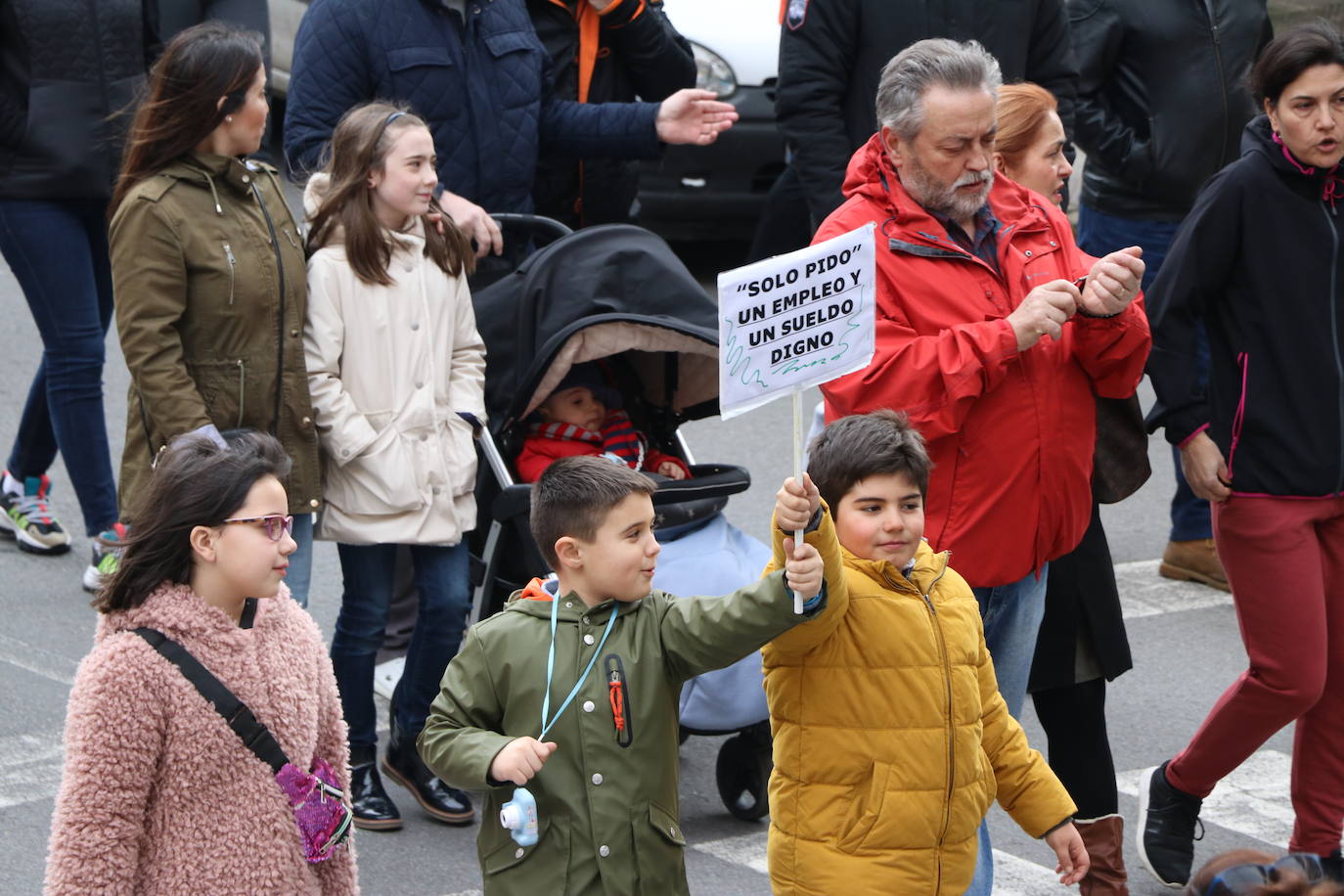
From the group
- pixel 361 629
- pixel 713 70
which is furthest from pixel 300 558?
pixel 713 70

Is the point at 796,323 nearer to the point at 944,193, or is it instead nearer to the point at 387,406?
the point at 944,193

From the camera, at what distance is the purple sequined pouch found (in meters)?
3.40

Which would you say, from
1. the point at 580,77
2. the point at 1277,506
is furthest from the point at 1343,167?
the point at 580,77

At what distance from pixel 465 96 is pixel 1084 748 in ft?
8.87

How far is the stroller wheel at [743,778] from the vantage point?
5059 mm

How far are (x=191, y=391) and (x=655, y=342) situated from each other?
4.10 feet

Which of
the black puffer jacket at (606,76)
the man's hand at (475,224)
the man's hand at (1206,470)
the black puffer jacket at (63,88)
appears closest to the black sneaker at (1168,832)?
the man's hand at (1206,470)

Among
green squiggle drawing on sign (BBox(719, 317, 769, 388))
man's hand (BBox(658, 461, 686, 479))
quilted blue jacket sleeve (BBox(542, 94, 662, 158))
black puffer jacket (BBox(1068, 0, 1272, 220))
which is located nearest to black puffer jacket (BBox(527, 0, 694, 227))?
quilted blue jacket sleeve (BBox(542, 94, 662, 158))

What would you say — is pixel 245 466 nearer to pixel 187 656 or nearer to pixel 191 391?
pixel 187 656

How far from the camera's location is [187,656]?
3.33 m

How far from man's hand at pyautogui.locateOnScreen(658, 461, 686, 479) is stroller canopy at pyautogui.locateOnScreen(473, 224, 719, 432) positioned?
21 centimetres

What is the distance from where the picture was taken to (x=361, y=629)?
5.04 metres

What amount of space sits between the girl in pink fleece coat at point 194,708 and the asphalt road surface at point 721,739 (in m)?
0.11

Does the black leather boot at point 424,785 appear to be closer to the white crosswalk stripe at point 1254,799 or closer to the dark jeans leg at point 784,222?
the white crosswalk stripe at point 1254,799
